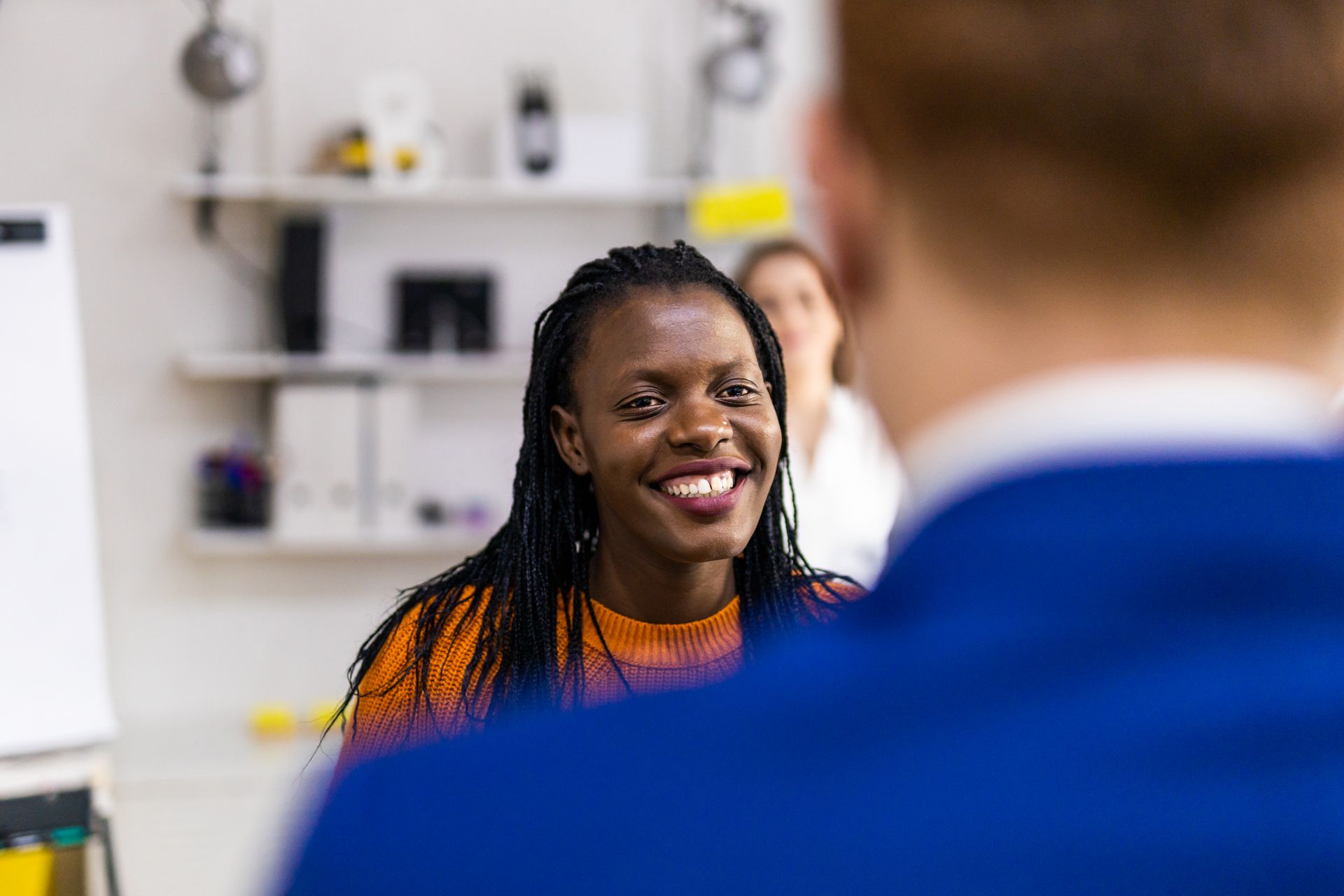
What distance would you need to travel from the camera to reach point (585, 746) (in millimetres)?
398

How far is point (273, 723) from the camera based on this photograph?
11.7 ft

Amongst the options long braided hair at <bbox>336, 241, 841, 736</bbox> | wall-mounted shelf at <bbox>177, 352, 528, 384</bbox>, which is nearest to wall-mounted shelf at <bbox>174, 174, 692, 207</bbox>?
wall-mounted shelf at <bbox>177, 352, 528, 384</bbox>

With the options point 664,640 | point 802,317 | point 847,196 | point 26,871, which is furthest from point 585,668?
point 26,871

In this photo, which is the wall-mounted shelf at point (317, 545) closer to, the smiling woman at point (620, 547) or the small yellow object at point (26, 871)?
the small yellow object at point (26, 871)

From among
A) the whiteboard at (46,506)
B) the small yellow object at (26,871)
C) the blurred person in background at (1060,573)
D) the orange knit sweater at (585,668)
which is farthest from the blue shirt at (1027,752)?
the whiteboard at (46,506)

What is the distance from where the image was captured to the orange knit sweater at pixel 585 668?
4.73ft

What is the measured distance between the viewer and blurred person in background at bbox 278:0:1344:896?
37 cm

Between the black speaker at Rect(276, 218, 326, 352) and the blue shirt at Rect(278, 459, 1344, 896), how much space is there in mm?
3273

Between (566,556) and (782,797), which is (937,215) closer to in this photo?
(782,797)

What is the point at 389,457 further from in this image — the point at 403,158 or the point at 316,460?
the point at 403,158

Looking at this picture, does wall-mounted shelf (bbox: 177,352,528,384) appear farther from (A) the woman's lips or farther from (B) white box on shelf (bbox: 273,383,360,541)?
(A) the woman's lips

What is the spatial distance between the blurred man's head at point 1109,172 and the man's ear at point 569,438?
1.19m

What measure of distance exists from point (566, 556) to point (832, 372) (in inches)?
45.3

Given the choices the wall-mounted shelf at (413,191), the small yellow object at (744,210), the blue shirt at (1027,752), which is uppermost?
the wall-mounted shelf at (413,191)
